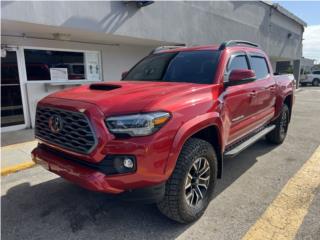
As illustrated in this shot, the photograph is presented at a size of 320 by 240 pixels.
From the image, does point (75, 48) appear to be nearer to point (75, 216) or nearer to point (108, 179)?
point (75, 216)

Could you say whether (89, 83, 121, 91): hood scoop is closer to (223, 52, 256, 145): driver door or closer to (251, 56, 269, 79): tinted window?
(223, 52, 256, 145): driver door

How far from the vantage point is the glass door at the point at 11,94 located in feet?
23.1

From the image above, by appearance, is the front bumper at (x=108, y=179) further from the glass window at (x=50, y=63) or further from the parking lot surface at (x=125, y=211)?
the glass window at (x=50, y=63)

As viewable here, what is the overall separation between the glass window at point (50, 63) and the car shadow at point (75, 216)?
4.62m

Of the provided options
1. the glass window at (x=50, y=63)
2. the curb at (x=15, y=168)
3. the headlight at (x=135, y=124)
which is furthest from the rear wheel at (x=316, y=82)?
the headlight at (x=135, y=124)

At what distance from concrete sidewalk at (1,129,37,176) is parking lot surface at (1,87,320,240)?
0.82ft

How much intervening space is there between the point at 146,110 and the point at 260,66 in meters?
3.30

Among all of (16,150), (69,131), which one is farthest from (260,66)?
(16,150)

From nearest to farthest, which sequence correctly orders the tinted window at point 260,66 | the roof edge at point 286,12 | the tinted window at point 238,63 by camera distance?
the tinted window at point 238,63
the tinted window at point 260,66
the roof edge at point 286,12

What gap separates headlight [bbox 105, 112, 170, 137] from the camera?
2320mm

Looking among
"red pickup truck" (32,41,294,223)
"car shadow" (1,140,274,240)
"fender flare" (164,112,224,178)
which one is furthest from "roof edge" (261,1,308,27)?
"car shadow" (1,140,274,240)

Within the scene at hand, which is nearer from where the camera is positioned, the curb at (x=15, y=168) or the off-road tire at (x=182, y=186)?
the off-road tire at (x=182, y=186)

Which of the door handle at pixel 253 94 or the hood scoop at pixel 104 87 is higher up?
the hood scoop at pixel 104 87

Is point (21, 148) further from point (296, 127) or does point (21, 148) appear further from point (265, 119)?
point (296, 127)
